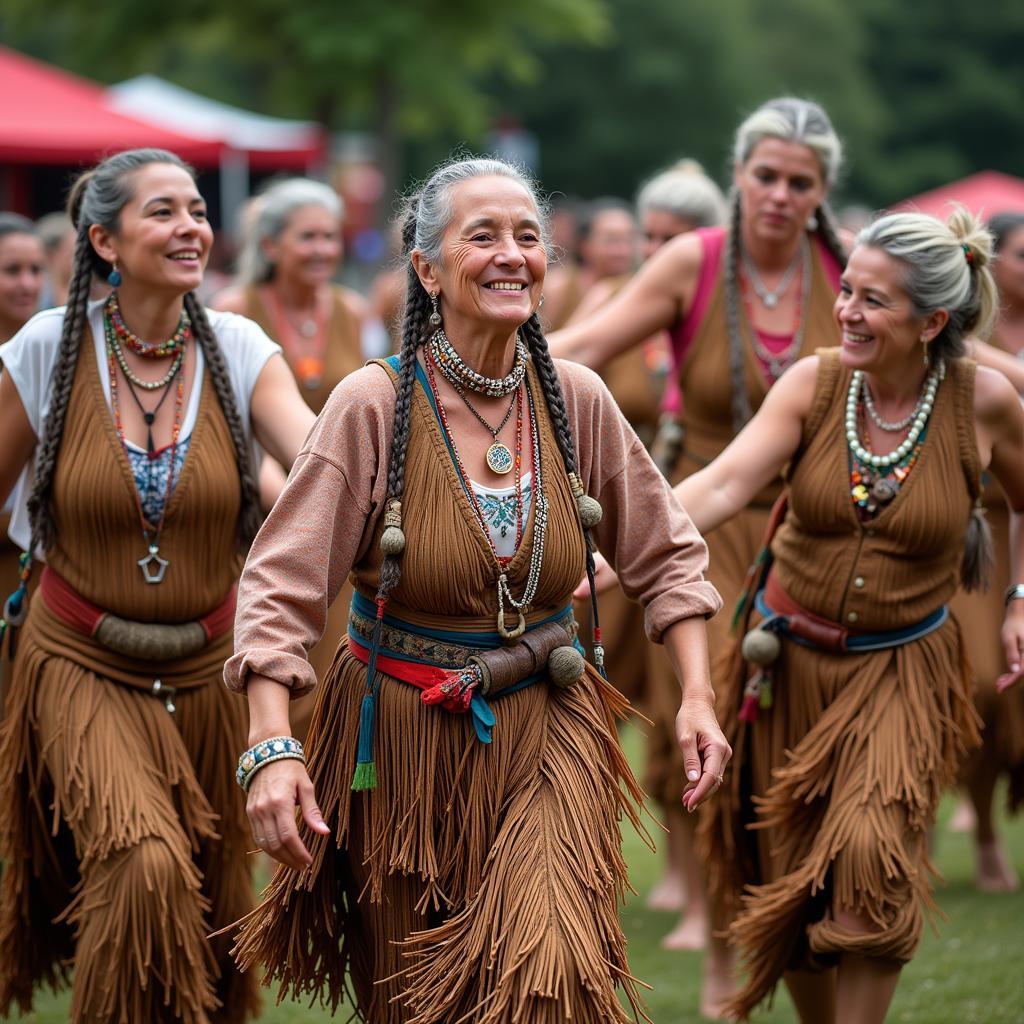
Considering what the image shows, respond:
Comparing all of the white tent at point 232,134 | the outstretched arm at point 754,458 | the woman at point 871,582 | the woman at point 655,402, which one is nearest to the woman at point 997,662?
the woman at point 655,402

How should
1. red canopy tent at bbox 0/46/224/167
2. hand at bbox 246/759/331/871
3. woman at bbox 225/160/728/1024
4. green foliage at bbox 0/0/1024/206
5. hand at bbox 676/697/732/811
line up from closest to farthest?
1. hand at bbox 246/759/331/871
2. woman at bbox 225/160/728/1024
3. hand at bbox 676/697/732/811
4. red canopy tent at bbox 0/46/224/167
5. green foliage at bbox 0/0/1024/206

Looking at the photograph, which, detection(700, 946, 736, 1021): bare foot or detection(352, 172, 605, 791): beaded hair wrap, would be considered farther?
detection(700, 946, 736, 1021): bare foot

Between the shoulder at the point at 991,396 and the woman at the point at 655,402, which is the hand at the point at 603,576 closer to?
the shoulder at the point at 991,396

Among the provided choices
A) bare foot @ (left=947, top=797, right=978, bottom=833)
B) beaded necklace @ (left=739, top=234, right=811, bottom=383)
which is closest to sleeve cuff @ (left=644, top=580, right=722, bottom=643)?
beaded necklace @ (left=739, top=234, right=811, bottom=383)

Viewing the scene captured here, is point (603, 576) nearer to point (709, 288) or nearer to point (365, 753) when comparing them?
point (365, 753)

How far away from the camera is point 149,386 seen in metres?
4.69

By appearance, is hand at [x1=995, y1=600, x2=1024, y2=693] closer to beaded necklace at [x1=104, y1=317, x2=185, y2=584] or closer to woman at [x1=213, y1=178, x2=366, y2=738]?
beaded necklace at [x1=104, y1=317, x2=185, y2=584]

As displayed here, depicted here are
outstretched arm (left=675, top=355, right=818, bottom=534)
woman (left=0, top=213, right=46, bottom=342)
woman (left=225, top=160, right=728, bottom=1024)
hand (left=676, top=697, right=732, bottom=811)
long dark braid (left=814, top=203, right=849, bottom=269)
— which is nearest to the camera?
woman (left=225, top=160, right=728, bottom=1024)

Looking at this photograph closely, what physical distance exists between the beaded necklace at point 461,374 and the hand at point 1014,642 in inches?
73.4

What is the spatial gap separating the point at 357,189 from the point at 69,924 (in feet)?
78.9

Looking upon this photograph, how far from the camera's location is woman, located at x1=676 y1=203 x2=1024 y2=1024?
4.56 m

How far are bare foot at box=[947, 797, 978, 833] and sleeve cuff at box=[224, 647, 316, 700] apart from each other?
17.9 ft

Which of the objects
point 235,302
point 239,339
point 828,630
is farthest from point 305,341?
point 828,630

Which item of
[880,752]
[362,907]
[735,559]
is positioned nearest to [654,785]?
[735,559]
